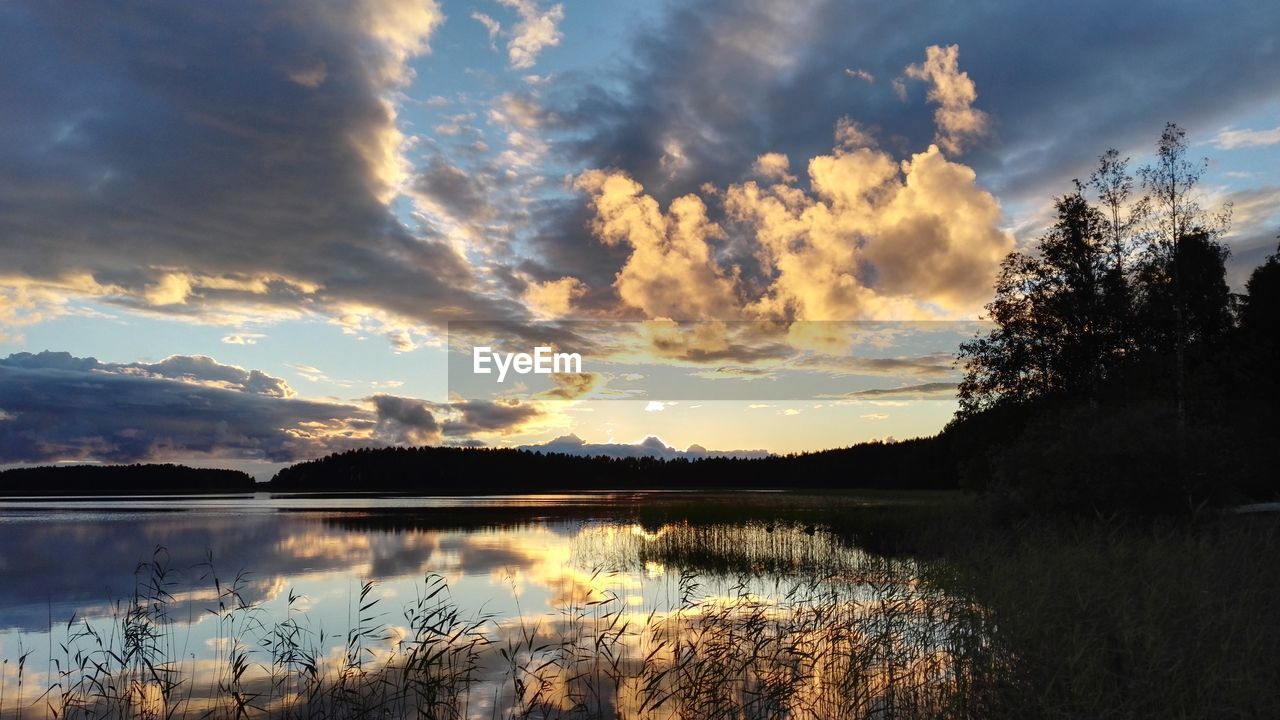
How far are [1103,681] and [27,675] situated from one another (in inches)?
697

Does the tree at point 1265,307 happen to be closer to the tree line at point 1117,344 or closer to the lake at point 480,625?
the tree line at point 1117,344

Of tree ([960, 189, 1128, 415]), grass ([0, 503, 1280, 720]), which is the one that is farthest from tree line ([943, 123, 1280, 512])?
grass ([0, 503, 1280, 720])

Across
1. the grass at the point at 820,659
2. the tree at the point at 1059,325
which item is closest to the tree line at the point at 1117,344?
the tree at the point at 1059,325

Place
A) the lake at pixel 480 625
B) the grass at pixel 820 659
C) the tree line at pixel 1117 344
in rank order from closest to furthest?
1. the grass at pixel 820 659
2. the lake at pixel 480 625
3. the tree line at pixel 1117 344

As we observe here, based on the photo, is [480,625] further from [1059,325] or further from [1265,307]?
[1265,307]

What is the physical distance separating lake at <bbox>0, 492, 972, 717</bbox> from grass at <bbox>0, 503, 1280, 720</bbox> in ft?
0.30

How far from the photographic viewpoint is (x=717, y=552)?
31500 millimetres

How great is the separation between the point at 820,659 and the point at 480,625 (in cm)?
907

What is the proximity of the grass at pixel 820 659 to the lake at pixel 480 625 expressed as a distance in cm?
9

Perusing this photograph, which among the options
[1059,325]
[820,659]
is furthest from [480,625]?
[1059,325]

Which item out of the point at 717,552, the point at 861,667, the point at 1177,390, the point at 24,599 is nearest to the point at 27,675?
the point at 24,599

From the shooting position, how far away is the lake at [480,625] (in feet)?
37.8

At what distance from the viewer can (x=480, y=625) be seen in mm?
18797

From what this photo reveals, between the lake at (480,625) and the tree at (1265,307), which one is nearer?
the lake at (480,625)
